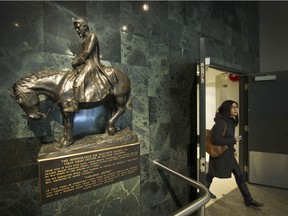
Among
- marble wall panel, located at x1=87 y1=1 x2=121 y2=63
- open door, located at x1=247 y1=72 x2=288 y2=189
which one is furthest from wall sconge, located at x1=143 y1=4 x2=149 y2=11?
open door, located at x1=247 y1=72 x2=288 y2=189

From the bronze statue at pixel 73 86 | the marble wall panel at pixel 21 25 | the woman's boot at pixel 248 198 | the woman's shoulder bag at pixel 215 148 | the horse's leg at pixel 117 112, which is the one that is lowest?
the woman's boot at pixel 248 198

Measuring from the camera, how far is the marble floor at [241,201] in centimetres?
266

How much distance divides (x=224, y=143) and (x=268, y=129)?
1.40 m

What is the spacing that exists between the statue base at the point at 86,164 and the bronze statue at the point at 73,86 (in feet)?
0.38

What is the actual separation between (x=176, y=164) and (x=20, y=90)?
6.32 feet

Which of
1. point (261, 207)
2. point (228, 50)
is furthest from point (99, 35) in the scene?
point (261, 207)

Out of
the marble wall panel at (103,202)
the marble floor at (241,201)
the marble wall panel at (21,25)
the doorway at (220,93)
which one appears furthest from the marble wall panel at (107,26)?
the marble floor at (241,201)

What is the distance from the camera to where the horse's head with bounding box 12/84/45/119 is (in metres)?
1.25

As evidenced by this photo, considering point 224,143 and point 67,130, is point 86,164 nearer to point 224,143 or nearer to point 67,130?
point 67,130

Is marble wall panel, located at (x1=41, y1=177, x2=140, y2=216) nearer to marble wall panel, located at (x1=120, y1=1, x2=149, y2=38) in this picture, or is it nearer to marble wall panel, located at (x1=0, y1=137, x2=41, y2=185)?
marble wall panel, located at (x1=0, y1=137, x2=41, y2=185)

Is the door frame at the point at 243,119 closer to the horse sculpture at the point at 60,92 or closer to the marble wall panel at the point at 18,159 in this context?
the horse sculpture at the point at 60,92

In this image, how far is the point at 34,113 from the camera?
51.4 inches

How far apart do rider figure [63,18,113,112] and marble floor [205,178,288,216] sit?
2341 millimetres

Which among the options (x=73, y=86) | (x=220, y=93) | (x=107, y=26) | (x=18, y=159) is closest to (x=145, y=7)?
(x=107, y=26)
